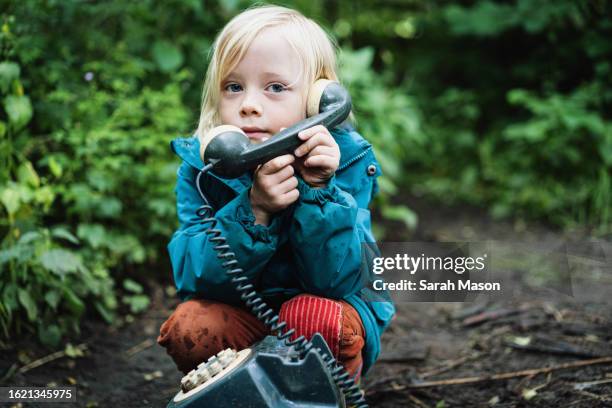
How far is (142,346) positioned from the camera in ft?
8.71

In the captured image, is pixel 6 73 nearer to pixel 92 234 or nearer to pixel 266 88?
pixel 92 234

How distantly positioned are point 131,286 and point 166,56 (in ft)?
4.26

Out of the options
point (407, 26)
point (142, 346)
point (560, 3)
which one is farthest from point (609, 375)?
point (407, 26)

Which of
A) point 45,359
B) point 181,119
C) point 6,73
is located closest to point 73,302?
point 45,359

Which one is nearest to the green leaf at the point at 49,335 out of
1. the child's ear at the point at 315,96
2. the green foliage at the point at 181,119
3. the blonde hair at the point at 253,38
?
the green foliage at the point at 181,119

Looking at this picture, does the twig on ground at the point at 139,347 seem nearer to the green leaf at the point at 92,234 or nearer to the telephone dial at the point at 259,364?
the green leaf at the point at 92,234

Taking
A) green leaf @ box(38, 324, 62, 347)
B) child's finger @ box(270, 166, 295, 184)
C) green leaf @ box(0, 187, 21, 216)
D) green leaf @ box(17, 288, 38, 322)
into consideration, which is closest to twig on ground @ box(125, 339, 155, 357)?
green leaf @ box(38, 324, 62, 347)

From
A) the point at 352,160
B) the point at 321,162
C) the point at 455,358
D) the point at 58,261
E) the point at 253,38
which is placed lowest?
the point at 455,358

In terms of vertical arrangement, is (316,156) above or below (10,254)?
above

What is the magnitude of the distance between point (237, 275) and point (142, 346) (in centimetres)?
129

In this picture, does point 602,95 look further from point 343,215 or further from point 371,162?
point 343,215

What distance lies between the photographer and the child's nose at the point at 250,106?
1.71 metres

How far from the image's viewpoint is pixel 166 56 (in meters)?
3.44

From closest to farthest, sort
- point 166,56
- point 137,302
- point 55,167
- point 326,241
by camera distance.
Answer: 1. point 326,241
2. point 55,167
3. point 137,302
4. point 166,56
